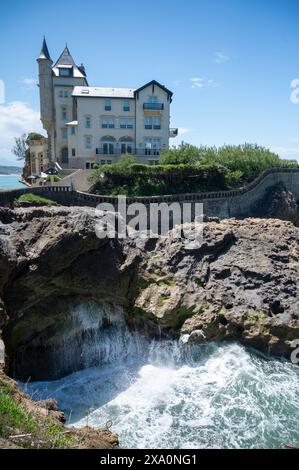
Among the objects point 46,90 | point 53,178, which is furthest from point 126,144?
point 46,90

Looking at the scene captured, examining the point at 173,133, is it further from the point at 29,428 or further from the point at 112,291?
the point at 29,428

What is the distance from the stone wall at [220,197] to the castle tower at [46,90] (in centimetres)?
1916

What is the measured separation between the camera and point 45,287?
934 inches

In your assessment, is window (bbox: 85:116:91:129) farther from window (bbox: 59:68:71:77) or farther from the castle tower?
window (bbox: 59:68:71:77)

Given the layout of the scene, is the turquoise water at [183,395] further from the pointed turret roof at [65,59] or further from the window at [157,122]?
the pointed turret roof at [65,59]

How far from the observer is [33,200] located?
2864cm

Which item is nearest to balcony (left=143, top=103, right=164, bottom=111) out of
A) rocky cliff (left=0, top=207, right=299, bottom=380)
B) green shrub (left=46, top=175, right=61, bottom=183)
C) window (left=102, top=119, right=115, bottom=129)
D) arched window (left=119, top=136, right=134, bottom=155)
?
arched window (left=119, top=136, right=134, bottom=155)

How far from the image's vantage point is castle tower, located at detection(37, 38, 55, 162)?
4603 cm

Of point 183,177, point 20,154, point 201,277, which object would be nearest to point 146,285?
point 201,277

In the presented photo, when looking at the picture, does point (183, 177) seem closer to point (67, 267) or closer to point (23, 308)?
point (67, 267)

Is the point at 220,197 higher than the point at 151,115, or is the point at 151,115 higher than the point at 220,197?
the point at 151,115

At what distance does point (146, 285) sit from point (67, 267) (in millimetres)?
5246

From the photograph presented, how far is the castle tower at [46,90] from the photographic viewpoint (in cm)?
4603

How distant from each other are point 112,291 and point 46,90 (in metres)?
31.8
